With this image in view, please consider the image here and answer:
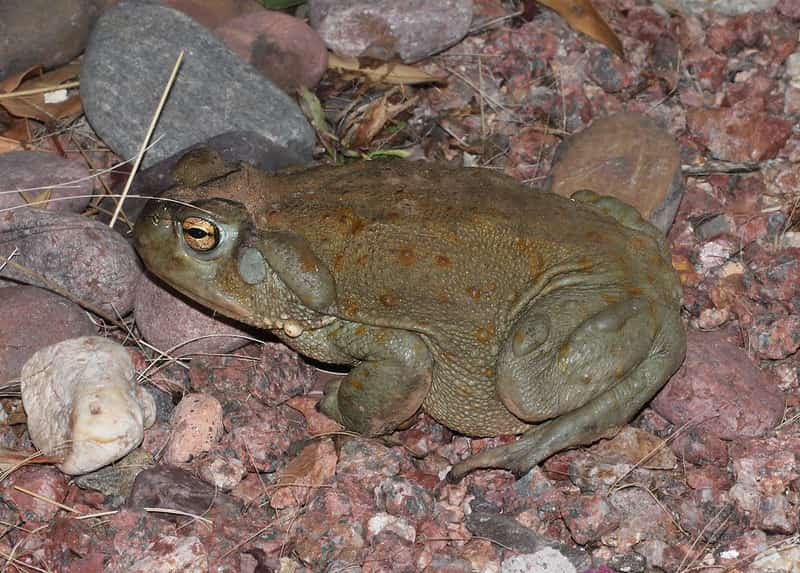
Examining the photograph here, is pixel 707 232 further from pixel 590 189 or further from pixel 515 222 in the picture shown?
pixel 515 222

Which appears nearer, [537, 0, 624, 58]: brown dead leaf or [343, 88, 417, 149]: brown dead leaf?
[343, 88, 417, 149]: brown dead leaf

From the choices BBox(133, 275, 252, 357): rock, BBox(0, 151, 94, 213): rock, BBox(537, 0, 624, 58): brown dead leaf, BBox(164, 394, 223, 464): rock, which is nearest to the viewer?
BBox(164, 394, 223, 464): rock

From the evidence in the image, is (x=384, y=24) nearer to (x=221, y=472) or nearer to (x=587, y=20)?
(x=587, y=20)

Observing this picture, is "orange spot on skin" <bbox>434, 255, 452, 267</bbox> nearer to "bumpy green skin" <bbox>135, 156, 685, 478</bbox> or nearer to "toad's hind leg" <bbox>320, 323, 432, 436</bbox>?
"bumpy green skin" <bbox>135, 156, 685, 478</bbox>

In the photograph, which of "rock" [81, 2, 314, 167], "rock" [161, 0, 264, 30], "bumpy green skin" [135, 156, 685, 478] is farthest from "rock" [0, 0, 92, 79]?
"bumpy green skin" [135, 156, 685, 478]

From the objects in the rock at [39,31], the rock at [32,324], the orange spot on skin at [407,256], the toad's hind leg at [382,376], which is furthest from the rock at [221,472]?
the rock at [39,31]
